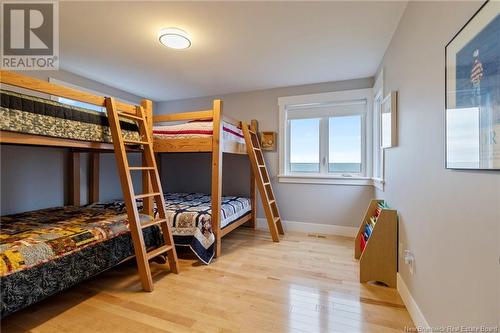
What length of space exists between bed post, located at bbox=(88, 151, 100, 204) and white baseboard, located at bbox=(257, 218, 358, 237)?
2.43m

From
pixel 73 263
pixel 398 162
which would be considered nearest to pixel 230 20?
pixel 398 162

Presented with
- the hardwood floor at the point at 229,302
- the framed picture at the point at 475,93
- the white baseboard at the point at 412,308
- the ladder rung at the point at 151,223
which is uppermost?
the framed picture at the point at 475,93

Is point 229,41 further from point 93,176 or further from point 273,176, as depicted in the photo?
point 93,176

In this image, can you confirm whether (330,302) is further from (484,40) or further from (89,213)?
(89,213)

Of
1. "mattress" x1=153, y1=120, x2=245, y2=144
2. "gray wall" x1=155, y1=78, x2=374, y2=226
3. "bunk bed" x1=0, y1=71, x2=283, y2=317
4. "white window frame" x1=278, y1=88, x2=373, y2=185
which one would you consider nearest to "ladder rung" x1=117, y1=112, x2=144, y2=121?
"bunk bed" x1=0, y1=71, x2=283, y2=317

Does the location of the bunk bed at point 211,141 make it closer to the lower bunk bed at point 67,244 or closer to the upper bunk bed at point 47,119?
the lower bunk bed at point 67,244

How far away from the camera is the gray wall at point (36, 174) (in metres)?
2.43

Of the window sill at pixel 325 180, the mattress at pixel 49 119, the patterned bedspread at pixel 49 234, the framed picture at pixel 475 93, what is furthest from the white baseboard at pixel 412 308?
the mattress at pixel 49 119

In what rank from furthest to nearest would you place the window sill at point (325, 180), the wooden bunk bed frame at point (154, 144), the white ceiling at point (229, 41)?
the window sill at point (325, 180) < the white ceiling at point (229, 41) < the wooden bunk bed frame at point (154, 144)

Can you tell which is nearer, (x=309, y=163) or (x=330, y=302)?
(x=330, y=302)

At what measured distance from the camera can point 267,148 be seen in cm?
360

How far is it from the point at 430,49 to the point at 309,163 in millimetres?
2311

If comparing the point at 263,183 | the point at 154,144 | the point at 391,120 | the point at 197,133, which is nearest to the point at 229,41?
the point at 197,133

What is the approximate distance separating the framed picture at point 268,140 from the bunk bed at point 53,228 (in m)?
1.80
